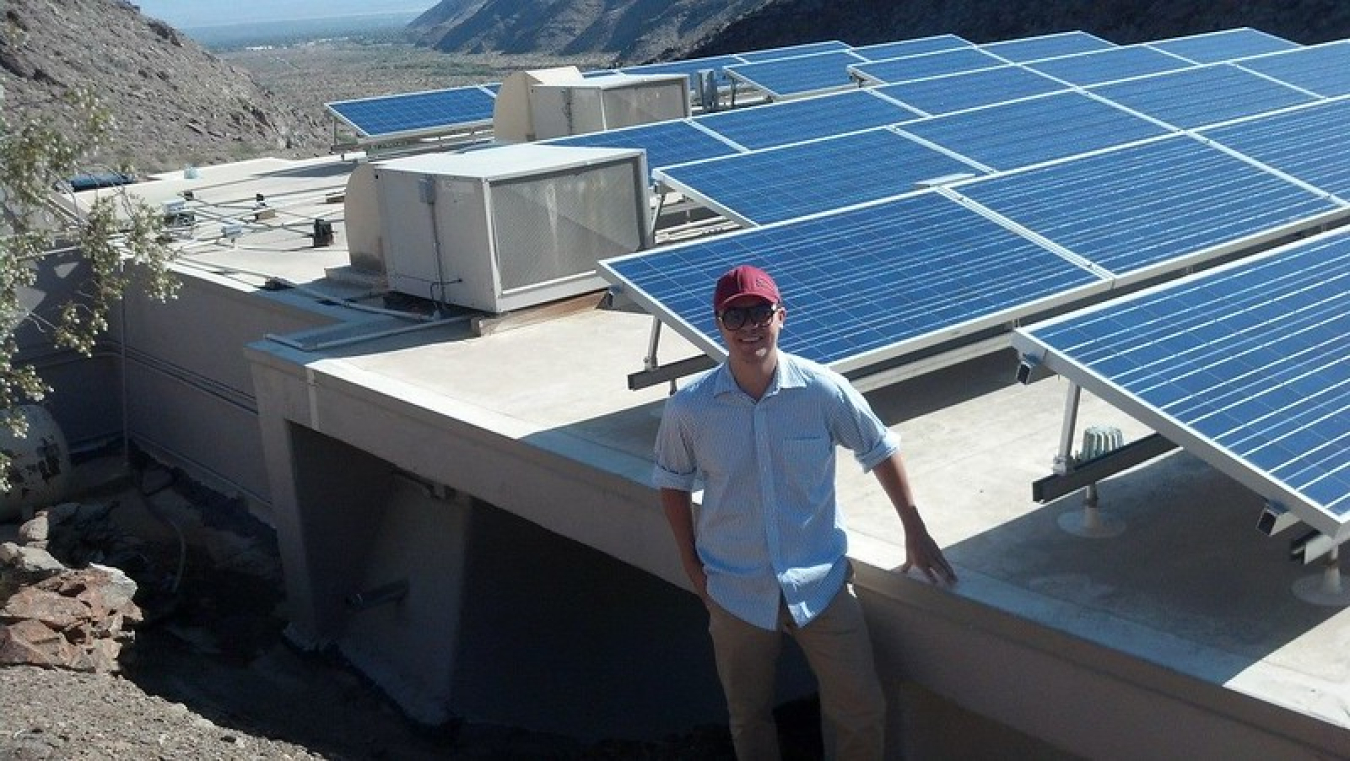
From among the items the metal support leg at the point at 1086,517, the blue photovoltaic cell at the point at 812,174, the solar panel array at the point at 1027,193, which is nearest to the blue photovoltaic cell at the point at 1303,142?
the solar panel array at the point at 1027,193

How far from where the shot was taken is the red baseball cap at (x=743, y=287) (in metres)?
6.62

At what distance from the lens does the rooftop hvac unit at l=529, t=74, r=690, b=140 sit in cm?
1964

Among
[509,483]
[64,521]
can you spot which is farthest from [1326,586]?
[64,521]

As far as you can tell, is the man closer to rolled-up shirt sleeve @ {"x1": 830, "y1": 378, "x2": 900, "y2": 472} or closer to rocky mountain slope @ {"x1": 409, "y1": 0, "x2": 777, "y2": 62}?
rolled-up shirt sleeve @ {"x1": 830, "y1": 378, "x2": 900, "y2": 472}

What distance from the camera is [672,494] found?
23.4ft

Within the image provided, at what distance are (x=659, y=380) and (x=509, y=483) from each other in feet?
4.29

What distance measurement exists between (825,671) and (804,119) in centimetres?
1122

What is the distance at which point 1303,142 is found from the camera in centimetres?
1397

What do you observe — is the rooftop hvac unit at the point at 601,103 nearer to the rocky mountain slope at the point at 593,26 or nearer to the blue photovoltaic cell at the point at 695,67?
the blue photovoltaic cell at the point at 695,67

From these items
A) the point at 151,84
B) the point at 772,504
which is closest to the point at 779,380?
the point at 772,504

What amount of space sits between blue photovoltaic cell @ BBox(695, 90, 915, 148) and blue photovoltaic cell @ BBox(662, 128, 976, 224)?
158 centimetres

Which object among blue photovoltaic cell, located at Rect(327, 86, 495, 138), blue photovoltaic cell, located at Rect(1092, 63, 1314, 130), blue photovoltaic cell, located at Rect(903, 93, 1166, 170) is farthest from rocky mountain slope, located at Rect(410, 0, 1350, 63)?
blue photovoltaic cell, located at Rect(903, 93, 1166, 170)

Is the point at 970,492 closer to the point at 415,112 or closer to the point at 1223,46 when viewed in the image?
the point at 415,112

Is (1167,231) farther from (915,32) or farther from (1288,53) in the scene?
(915,32)
